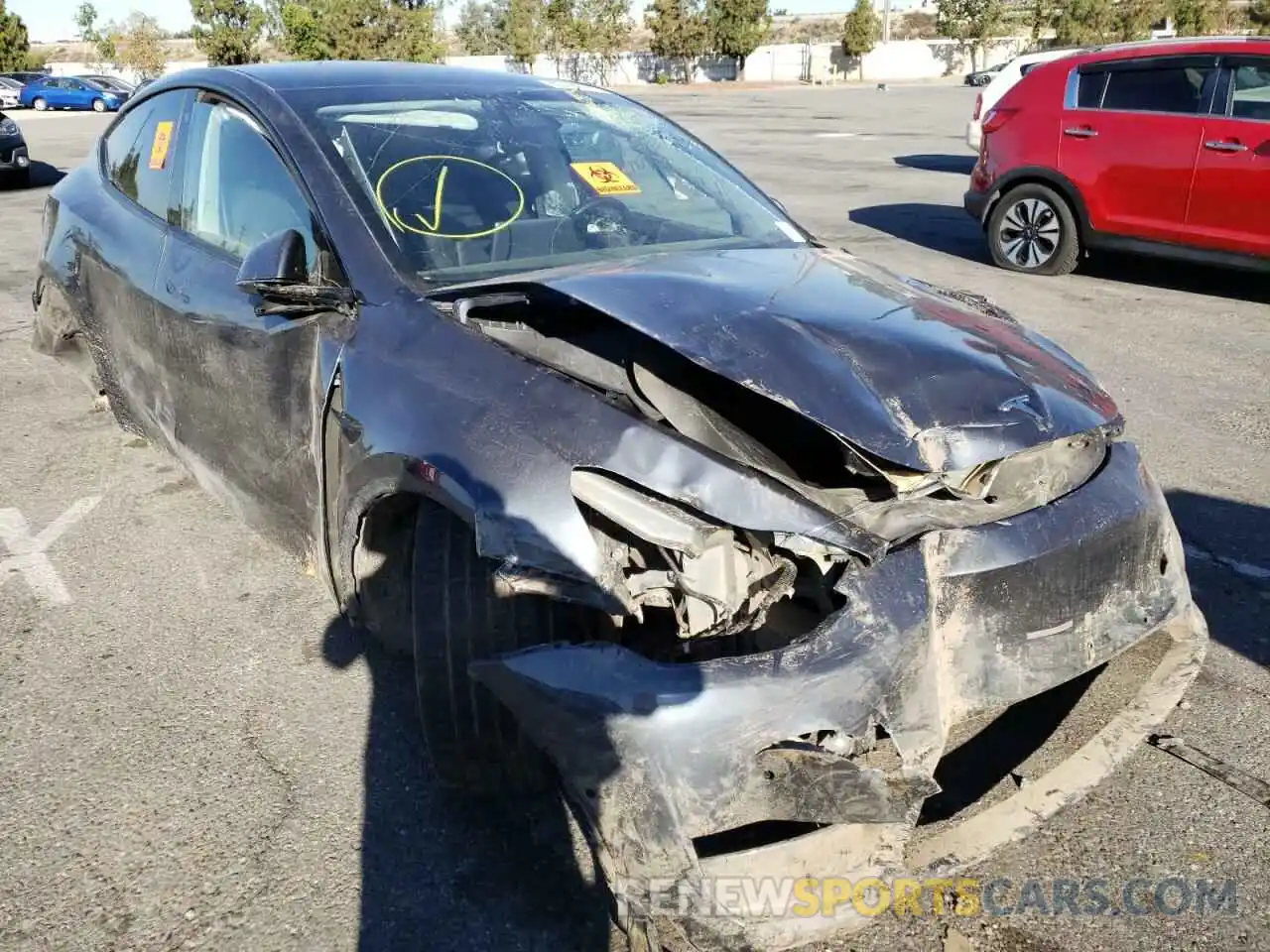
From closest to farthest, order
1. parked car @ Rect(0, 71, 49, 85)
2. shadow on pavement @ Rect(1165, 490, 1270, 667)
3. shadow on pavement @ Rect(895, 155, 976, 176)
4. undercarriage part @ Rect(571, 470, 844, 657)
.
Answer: undercarriage part @ Rect(571, 470, 844, 657) → shadow on pavement @ Rect(1165, 490, 1270, 667) → shadow on pavement @ Rect(895, 155, 976, 176) → parked car @ Rect(0, 71, 49, 85)

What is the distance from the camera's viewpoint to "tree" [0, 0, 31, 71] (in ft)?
163

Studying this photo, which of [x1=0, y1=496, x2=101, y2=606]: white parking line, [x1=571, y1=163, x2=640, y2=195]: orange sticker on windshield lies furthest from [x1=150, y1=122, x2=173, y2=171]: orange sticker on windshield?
[x1=571, y1=163, x2=640, y2=195]: orange sticker on windshield

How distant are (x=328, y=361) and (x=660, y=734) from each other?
1.39m

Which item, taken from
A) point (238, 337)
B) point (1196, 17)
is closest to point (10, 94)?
point (238, 337)

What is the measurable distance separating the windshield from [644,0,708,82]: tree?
6152 cm

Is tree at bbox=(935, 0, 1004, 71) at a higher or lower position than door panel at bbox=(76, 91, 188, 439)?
higher

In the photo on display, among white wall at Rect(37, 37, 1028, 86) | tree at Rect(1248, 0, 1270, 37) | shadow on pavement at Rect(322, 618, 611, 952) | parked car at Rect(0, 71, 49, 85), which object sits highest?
tree at Rect(1248, 0, 1270, 37)

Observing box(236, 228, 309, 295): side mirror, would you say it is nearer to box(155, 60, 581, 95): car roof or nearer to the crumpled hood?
the crumpled hood

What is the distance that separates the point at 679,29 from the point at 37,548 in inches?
2463

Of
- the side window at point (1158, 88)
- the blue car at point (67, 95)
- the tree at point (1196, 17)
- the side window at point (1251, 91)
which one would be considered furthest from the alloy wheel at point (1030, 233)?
the tree at point (1196, 17)

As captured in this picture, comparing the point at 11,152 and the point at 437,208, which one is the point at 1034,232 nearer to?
the point at 437,208

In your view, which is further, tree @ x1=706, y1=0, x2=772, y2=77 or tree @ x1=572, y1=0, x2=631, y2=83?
tree @ x1=572, y1=0, x2=631, y2=83

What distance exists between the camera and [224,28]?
161 feet

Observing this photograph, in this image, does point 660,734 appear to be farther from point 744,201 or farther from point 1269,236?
point 1269,236
